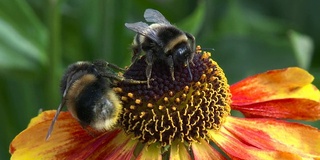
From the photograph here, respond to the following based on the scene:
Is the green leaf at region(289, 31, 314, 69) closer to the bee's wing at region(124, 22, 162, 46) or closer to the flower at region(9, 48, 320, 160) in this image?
the flower at region(9, 48, 320, 160)

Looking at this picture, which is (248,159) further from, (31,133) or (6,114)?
(6,114)

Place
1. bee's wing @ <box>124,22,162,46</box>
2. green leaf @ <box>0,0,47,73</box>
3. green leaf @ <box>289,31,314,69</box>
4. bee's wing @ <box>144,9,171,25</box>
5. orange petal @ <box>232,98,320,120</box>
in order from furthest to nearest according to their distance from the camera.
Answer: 1. green leaf @ <box>0,0,47,73</box>
2. green leaf @ <box>289,31,314,69</box>
3. orange petal @ <box>232,98,320,120</box>
4. bee's wing @ <box>144,9,171,25</box>
5. bee's wing @ <box>124,22,162,46</box>

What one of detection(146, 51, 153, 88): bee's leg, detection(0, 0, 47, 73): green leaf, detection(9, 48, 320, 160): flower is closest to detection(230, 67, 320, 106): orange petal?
detection(9, 48, 320, 160): flower

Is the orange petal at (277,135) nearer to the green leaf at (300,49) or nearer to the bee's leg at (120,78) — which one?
the bee's leg at (120,78)

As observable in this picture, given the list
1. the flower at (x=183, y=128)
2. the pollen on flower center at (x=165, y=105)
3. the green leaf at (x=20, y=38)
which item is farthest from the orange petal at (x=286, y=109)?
the green leaf at (x=20, y=38)

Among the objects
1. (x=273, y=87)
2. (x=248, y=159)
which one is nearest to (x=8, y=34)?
(x=273, y=87)

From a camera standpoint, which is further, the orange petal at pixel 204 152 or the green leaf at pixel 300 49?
the green leaf at pixel 300 49
